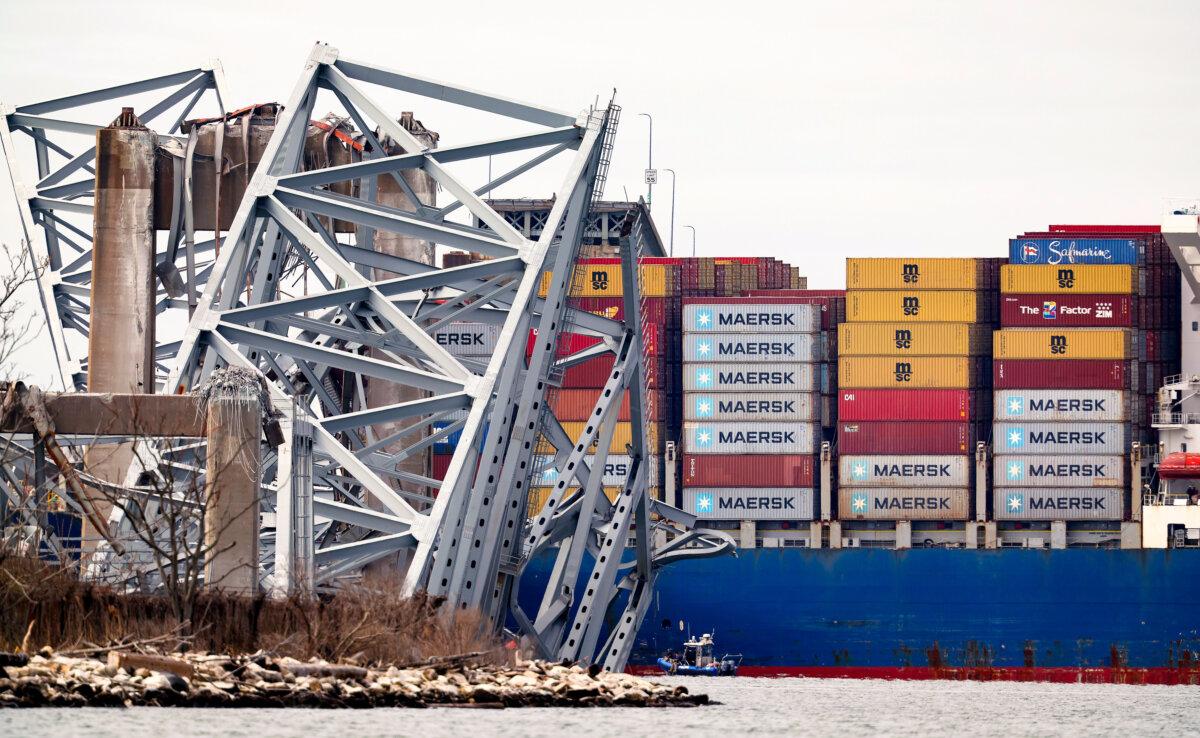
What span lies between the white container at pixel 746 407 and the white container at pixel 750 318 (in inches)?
113

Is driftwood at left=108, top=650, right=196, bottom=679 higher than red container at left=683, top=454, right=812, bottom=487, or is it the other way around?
red container at left=683, top=454, right=812, bottom=487

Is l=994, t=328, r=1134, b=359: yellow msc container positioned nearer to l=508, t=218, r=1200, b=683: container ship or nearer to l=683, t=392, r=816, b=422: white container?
l=508, t=218, r=1200, b=683: container ship

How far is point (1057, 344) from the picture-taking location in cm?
8550

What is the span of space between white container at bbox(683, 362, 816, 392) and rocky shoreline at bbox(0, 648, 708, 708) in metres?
56.0

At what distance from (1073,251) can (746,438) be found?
17.2 metres

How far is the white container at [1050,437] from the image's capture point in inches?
3349

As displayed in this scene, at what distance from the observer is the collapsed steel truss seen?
120 ft

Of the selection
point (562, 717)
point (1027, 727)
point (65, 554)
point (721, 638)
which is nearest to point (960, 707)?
point (1027, 727)

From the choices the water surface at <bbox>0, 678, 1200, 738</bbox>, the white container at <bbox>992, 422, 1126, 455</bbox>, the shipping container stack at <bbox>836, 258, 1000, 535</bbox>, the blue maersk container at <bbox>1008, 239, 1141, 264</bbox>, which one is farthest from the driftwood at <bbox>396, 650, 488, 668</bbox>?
the blue maersk container at <bbox>1008, 239, 1141, 264</bbox>

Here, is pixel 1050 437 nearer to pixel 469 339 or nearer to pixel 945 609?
pixel 945 609

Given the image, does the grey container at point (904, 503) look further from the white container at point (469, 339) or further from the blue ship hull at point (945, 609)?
the white container at point (469, 339)

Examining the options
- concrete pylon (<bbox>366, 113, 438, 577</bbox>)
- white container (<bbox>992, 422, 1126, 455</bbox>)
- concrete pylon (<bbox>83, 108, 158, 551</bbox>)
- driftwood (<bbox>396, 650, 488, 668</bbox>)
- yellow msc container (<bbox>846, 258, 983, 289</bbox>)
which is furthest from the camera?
yellow msc container (<bbox>846, 258, 983, 289</bbox>)

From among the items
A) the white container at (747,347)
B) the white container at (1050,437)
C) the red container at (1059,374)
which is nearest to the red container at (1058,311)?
the red container at (1059,374)

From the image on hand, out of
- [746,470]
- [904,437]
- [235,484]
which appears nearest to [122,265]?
[235,484]
